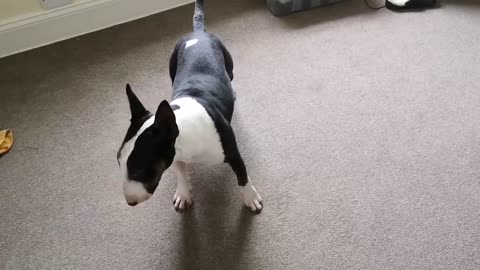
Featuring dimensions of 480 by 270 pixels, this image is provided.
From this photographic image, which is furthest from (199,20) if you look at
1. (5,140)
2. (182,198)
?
(5,140)

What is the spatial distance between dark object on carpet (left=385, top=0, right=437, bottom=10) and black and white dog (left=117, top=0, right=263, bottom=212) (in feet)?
3.50

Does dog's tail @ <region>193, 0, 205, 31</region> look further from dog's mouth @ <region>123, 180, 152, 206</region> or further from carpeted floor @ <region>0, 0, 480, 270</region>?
dog's mouth @ <region>123, 180, 152, 206</region>

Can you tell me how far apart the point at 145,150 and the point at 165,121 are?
0.29ft

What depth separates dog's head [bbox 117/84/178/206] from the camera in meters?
1.16

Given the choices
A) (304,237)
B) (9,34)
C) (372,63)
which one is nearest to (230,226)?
(304,237)

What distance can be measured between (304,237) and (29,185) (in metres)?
1.00

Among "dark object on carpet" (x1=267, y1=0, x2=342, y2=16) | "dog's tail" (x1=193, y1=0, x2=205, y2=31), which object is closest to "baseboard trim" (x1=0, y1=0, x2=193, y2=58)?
"dark object on carpet" (x1=267, y1=0, x2=342, y2=16)

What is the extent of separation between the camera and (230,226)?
154cm

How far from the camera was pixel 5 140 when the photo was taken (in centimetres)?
185

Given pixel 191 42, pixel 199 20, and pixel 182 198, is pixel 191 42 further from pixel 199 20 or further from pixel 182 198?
pixel 182 198

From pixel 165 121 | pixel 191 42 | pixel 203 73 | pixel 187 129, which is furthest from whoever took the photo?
pixel 191 42

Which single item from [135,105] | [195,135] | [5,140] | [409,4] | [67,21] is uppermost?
[135,105]

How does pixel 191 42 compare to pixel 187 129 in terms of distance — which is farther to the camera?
pixel 191 42

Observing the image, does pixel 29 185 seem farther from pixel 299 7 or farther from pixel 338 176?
pixel 299 7
